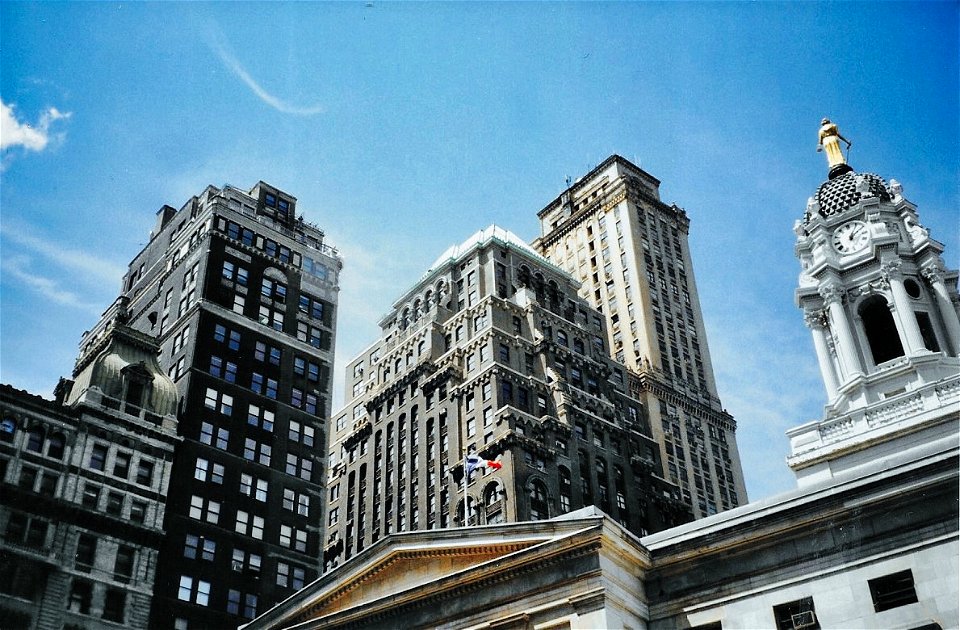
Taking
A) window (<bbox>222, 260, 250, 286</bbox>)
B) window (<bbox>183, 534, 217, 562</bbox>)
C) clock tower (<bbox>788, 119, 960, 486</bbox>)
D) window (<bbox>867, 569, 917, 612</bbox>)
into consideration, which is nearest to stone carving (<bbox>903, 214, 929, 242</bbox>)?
clock tower (<bbox>788, 119, 960, 486</bbox>)

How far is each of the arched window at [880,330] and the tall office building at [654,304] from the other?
70329mm

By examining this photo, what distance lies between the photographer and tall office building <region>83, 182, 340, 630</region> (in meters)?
83.5

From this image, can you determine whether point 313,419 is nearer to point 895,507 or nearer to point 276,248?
point 276,248

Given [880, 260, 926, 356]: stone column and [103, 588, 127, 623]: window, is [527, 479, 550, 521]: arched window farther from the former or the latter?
[880, 260, 926, 356]: stone column

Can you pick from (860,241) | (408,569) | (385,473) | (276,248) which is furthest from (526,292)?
(408,569)

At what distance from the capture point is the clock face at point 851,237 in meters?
66.0

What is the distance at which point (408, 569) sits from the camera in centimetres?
5269

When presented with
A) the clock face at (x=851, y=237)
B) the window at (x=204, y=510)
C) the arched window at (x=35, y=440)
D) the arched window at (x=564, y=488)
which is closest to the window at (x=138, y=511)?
the window at (x=204, y=510)

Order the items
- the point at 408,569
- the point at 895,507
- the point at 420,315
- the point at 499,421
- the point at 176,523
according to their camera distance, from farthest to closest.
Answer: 1. the point at 420,315
2. the point at 499,421
3. the point at 176,523
4. the point at 408,569
5. the point at 895,507

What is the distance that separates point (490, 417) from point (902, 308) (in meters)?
61.7

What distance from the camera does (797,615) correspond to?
1684 inches

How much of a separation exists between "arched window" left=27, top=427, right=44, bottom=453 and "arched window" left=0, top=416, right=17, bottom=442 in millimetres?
1143

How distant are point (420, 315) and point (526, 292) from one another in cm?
1592

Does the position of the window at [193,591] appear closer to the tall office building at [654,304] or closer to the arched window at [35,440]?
the arched window at [35,440]
